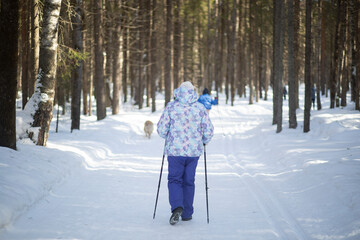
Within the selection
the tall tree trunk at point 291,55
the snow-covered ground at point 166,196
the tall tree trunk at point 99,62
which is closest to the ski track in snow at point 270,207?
the snow-covered ground at point 166,196

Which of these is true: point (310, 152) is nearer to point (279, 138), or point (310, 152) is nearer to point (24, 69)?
point (279, 138)

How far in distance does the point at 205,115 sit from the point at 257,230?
196 centimetres

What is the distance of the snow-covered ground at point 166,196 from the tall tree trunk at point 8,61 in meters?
0.80

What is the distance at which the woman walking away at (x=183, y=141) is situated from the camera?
16.0ft

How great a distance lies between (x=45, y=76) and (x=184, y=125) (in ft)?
19.3

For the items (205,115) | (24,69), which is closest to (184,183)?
(205,115)

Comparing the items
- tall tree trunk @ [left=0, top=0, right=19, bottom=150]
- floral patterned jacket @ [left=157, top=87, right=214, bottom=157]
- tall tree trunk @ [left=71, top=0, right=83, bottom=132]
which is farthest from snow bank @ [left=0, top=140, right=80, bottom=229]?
tall tree trunk @ [left=71, top=0, right=83, bottom=132]

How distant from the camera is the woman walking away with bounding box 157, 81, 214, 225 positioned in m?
4.88

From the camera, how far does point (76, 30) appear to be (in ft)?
46.4

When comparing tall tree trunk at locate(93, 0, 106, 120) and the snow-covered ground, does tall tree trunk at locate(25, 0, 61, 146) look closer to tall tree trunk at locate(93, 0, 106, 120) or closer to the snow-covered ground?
the snow-covered ground

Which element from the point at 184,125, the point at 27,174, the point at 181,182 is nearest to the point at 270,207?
the point at 181,182

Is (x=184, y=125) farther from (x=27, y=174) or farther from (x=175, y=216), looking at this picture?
(x=27, y=174)

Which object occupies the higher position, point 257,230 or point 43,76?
point 43,76

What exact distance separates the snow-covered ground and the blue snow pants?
1.02ft
